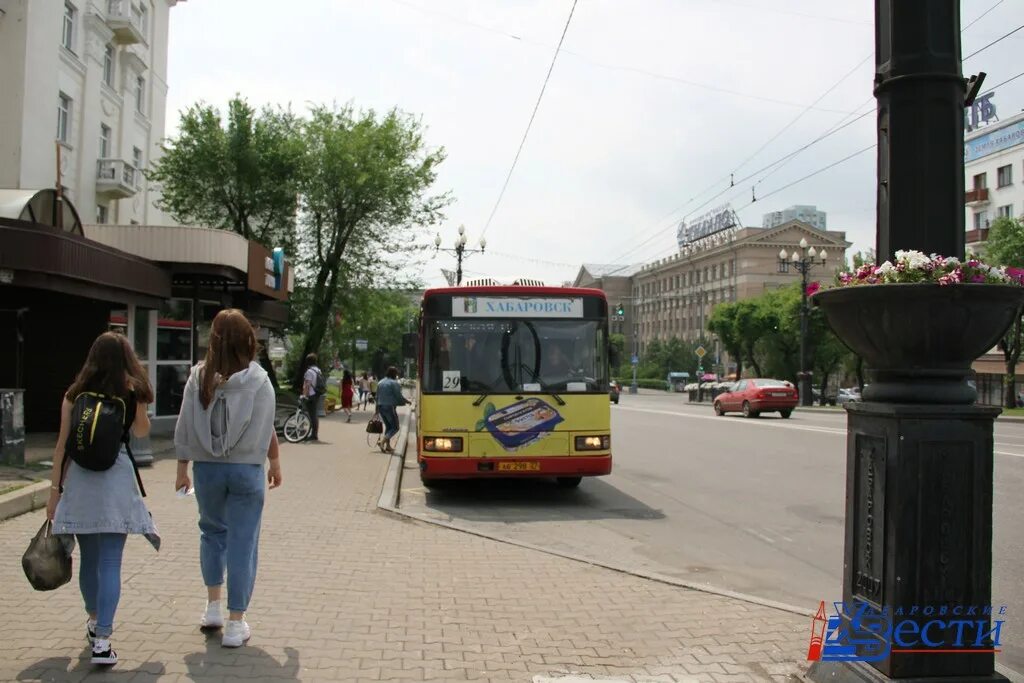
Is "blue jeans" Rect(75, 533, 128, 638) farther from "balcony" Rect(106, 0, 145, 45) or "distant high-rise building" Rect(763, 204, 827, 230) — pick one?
"distant high-rise building" Rect(763, 204, 827, 230)

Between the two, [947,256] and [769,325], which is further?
[769,325]

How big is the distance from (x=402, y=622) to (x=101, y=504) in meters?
1.84

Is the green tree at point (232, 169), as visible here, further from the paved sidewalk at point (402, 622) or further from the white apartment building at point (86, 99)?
the paved sidewalk at point (402, 622)

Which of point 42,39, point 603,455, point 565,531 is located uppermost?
point 42,39

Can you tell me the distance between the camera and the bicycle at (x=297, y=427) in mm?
17812

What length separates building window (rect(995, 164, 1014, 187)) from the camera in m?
54.7

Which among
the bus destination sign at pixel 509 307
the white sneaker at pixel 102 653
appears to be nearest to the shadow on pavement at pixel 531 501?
the bus destination sign at pixel 509 307

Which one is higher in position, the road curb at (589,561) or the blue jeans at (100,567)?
the blue jeans at (100,567)

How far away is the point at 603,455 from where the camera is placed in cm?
1050

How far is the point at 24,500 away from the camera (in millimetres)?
7949

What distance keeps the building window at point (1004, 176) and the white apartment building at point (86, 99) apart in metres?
50.7

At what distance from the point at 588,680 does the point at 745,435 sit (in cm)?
1732

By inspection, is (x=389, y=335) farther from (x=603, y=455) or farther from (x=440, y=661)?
(x=440, y=661)

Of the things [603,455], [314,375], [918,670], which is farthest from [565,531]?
[314,375]
